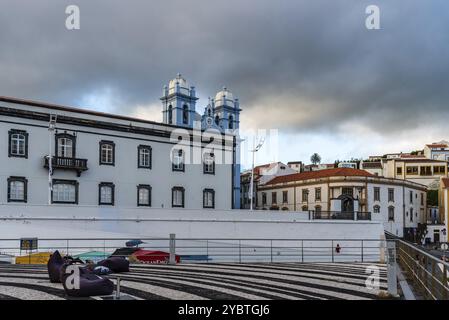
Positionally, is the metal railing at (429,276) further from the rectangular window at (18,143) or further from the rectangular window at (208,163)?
the rectangular window at (208,163)

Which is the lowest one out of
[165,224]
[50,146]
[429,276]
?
[165,224]

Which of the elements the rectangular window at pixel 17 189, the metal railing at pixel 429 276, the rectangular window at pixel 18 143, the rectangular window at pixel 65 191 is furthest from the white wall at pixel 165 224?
the metal railing at pixel 429 276

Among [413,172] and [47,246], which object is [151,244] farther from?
[413,172]

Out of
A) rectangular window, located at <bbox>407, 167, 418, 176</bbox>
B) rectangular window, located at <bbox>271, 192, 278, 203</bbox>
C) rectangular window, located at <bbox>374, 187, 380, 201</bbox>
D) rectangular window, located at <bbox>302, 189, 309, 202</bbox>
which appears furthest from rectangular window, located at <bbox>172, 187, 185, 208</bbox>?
rectangular window, located at <bbox>407, 167, 418, 176</bbox>

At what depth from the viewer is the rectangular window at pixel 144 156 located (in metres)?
42.1

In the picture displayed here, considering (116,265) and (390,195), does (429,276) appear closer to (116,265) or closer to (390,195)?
Result: (116,265)

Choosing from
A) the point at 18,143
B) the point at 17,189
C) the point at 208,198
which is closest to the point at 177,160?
the point at 208,198

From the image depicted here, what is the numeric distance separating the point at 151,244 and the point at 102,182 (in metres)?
8.95

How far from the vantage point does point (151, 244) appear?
3331 cm

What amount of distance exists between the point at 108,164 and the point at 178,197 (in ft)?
24.0

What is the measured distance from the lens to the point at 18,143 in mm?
35719

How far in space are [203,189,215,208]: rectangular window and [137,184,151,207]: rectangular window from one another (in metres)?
5.89

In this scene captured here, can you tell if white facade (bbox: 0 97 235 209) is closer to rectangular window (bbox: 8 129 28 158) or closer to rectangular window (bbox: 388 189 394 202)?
rectangular window (bbox: 8 129 28 158)
